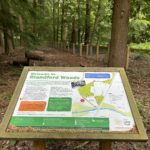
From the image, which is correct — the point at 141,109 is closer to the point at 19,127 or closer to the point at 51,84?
the point at 51,84

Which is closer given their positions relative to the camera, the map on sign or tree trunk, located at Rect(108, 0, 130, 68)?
the map on sign

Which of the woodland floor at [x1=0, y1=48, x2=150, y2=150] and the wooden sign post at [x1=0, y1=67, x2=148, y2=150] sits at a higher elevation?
the wooden sign post at [x1=0, y1=67, x2=148, y2=150]

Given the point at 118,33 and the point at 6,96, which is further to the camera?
the point at 118,33

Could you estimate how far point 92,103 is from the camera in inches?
130

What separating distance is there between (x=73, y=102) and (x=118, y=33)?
17.0 ft

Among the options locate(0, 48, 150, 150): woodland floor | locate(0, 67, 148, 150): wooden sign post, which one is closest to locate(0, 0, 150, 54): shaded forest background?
locate(0, 48, 150, 150): woodland floor

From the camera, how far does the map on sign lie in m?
3.07

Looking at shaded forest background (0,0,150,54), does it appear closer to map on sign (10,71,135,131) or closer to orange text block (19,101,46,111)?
map on sign (10,71,135,131)

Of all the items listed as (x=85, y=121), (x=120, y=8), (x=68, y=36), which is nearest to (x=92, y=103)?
(x=85, y=121)

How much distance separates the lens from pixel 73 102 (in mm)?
3299

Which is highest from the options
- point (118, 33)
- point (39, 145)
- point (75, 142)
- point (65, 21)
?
point (118, 33)

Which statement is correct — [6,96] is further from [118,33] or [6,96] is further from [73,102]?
[73,102]

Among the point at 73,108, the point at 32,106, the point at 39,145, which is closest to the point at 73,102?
the point at 73,108

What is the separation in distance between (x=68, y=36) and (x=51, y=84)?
37.2 meters
